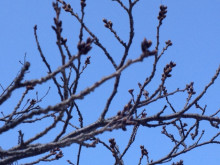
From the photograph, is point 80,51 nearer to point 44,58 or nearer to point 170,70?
point 44,58

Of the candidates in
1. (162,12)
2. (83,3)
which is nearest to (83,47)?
(83,3)

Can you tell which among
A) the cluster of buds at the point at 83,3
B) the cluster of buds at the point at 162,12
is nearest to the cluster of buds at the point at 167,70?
the cluster of buds at the point at 162,12

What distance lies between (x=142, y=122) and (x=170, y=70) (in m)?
0.95

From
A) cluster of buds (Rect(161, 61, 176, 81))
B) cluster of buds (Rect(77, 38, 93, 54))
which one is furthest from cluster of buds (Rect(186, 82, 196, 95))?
cluster of buds (Rect(77, 38, 93, 54))

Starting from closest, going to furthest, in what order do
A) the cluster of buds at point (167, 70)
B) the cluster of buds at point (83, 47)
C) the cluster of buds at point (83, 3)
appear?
the cluster of buds at point (83, 47)
the cluster of buds at point (83, 3)
the cluster of buds at point (167, 70)

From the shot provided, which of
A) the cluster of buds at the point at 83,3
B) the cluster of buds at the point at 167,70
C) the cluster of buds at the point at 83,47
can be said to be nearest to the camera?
the cluster of buds at the point at 83,47

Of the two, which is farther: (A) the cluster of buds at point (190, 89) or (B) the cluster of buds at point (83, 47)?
(A) the cluster of buds at point (190, 89)

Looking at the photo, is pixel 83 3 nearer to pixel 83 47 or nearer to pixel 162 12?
pixel 162 12

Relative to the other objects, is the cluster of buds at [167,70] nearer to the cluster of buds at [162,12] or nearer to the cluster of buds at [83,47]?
the cluster of buds at [162,12]

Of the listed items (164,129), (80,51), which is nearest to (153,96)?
(80,51)

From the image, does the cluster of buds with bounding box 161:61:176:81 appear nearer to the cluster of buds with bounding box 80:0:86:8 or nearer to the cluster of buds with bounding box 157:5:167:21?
the cluster of buds with bounding box 157:5:167:21

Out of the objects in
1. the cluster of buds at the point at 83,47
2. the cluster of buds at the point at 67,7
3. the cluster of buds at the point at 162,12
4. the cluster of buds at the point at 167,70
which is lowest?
the cluster of buds at the point at 83,47

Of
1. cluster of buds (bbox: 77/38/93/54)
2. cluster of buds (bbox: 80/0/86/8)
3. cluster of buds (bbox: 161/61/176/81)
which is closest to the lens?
cluster of buds (bbox: 77/38/93/54)

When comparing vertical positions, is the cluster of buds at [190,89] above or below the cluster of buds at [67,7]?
below
